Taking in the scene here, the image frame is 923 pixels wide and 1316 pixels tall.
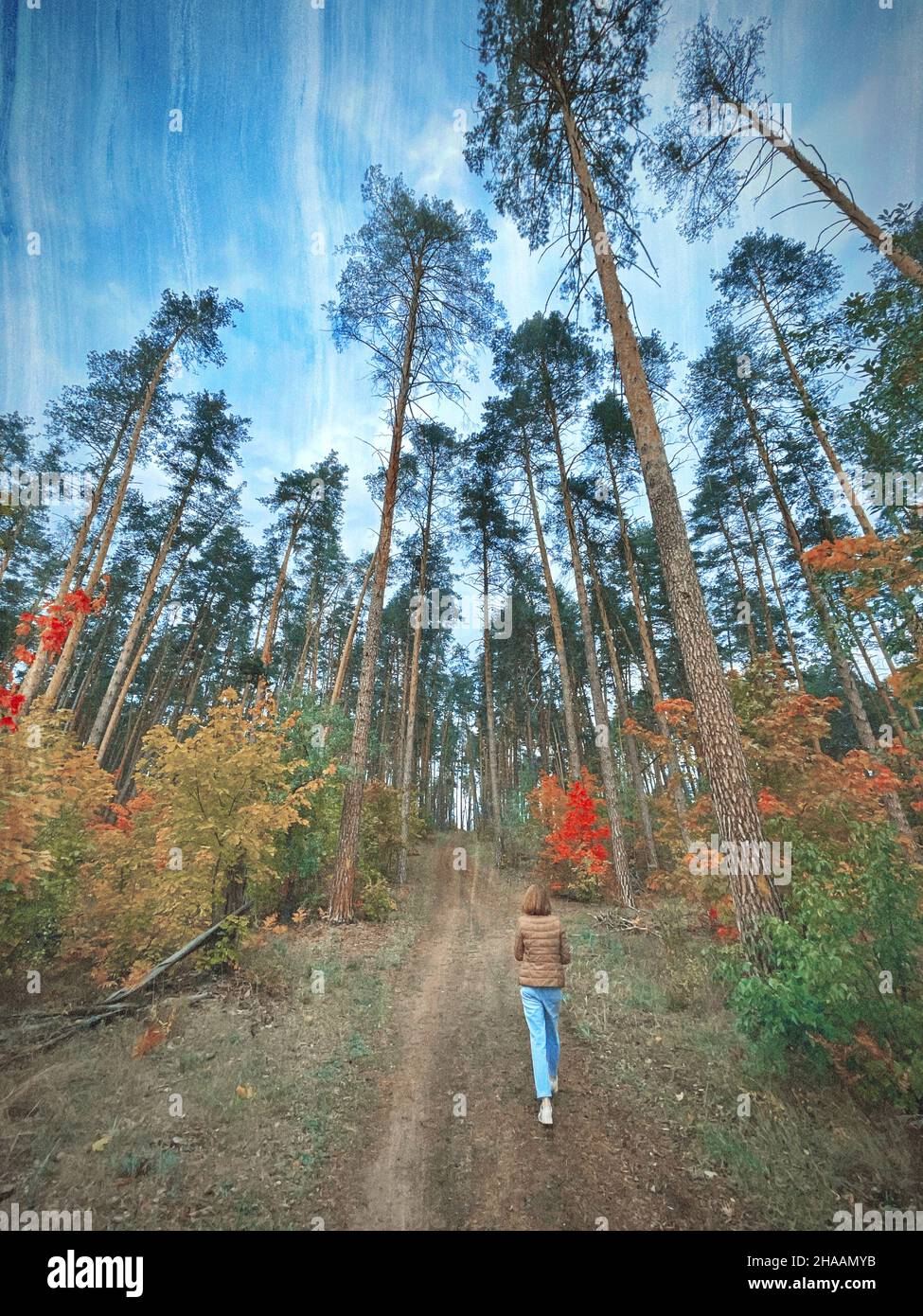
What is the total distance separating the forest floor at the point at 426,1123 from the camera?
3.03 meters

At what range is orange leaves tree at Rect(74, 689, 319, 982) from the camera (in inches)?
260

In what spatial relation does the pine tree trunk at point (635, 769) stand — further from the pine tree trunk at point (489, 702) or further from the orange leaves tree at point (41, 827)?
the orange leaves tree at point (41, 827)

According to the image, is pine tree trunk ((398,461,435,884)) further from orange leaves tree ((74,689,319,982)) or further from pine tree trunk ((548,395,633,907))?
orange leaves tree ((74,689,319,982))

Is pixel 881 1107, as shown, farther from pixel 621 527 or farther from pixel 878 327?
pixel 621 527

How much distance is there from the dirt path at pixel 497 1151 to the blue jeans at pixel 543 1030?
0.32 meters

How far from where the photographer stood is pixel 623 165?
29.1 feet

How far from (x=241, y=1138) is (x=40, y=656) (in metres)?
12.9

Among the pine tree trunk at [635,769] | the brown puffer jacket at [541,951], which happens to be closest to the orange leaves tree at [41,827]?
the brown puffer jacket at [541,951]

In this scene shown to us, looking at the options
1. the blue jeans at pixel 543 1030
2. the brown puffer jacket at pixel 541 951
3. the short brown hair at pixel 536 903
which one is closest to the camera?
the blue jeans at pixel 543 1030

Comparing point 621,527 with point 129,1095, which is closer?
point 129,1095

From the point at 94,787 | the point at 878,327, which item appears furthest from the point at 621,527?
the point at 94,787

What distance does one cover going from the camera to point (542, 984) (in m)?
4.32
